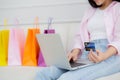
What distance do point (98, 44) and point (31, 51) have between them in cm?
53

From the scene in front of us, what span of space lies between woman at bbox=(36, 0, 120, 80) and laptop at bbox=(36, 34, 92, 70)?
1.4 inches

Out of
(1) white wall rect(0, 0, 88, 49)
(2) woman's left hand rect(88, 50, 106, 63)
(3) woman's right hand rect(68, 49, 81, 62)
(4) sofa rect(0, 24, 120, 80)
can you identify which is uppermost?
(1) white wall rect(0, 0, 88, 49)

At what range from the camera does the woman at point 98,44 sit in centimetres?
127

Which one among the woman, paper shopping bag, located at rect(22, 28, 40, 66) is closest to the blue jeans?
the woman

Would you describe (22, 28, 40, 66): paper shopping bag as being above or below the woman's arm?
below

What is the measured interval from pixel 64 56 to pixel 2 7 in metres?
1.13

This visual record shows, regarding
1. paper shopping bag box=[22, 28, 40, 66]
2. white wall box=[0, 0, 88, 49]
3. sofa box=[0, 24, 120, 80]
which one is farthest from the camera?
white wall box=[0, 0, 88, 49]

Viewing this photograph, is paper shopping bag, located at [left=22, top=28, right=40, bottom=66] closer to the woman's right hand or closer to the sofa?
the sofa

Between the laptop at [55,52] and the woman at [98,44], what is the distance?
0.03 meters

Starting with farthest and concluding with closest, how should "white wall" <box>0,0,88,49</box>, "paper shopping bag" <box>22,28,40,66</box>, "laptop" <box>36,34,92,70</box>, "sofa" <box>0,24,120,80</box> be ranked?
"white wall" <box>0,0,88,49</box>
"paper shopping bag" <box>22,28,40,66</box>
"sofa" <box>0,24,120,80</box>
"laptop" <box>36,34,92,70</box>

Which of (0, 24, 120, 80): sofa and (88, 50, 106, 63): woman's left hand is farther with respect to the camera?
(0, 24, 120, 80): sofa

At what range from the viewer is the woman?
1.27 metres

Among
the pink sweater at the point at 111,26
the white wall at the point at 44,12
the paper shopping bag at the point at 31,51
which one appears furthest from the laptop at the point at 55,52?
the white wall at the point at 44,12

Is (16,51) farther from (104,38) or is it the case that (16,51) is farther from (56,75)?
(104,38)
